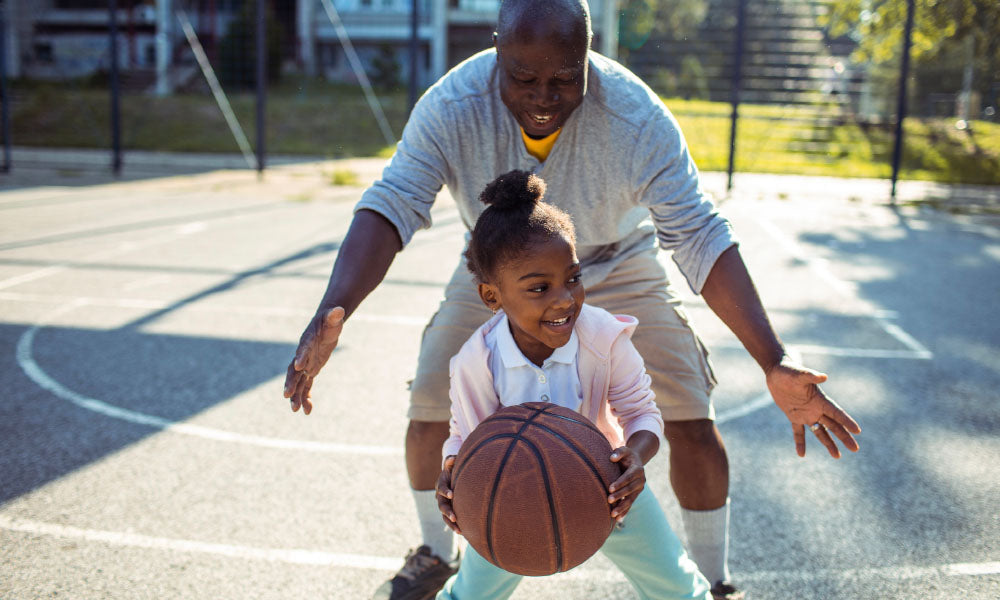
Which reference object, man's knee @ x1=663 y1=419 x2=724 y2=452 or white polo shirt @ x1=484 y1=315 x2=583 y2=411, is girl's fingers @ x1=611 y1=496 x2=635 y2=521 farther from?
man's knee @ x1=663 y1=419 x2=724 y2=452

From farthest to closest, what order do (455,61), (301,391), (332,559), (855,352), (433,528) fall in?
(455,61) → (855,352) → (332,559) → (433,528) → (301,391)

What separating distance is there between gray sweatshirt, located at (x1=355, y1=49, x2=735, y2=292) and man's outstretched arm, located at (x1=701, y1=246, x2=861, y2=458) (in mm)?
65

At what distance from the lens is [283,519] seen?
10.7 feet

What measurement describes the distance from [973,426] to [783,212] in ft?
23.1

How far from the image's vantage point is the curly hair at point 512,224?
2000 mm

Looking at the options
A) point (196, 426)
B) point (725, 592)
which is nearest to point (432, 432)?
point (725, 592)

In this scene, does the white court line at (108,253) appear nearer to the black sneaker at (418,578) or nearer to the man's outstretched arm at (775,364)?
the black sneaker at (418,578)

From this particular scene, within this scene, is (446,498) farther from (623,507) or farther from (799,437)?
(799,437)

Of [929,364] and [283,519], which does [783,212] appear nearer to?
[929,364]

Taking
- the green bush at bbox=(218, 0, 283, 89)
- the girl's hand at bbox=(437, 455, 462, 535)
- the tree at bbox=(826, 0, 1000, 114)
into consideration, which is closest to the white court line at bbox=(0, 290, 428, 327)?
the girl's hand at bbox=(437, 455, 462, 535)

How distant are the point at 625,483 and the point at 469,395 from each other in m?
0.51

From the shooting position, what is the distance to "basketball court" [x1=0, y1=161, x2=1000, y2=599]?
2.92m

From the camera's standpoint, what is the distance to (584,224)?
2703 mm

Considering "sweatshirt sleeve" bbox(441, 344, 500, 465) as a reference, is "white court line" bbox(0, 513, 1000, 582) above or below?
below
